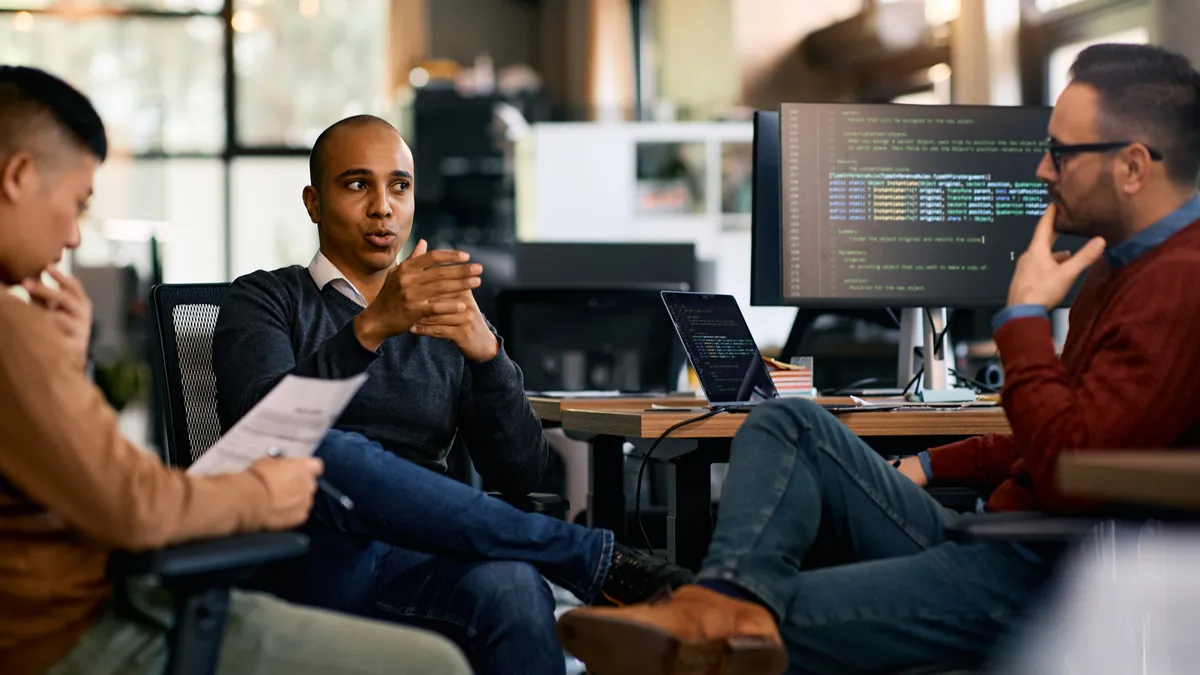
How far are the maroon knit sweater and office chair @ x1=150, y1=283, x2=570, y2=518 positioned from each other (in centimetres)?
78

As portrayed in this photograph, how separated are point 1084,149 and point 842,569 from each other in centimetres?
63

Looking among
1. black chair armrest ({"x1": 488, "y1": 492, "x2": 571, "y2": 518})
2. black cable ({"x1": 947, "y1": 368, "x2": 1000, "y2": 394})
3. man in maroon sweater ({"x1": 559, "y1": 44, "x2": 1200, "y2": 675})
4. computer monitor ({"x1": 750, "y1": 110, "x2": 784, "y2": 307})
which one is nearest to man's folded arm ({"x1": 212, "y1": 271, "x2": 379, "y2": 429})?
black chair armrest ({"x1": 488, "y1": 492, "x2": 571, "y2": 518})

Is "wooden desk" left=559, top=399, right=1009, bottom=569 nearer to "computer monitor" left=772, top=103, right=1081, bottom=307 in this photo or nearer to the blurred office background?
"computer monitor" left=772, top=103, right=1081, bottom=307

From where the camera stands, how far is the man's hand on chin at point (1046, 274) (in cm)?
173

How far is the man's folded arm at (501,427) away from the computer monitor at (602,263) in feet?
5.06

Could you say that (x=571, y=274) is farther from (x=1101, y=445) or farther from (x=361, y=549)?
(x=1101, y=445)

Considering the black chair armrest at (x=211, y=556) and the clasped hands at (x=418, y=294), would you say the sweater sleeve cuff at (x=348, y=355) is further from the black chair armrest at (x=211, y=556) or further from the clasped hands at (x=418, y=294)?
the black chair armrest at (x=211, y=556)

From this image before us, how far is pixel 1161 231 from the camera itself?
172 cm

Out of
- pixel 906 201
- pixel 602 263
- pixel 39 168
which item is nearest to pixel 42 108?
pixel 39 168

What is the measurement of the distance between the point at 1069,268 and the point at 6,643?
4.29 feet

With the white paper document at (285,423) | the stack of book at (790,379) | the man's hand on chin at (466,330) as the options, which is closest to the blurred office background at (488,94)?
the stack of book at (790,379)

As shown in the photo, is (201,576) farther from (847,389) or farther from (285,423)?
(847,389)

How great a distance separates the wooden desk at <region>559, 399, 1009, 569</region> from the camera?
80.8 inches

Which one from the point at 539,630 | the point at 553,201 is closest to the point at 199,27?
the point at 553,201
